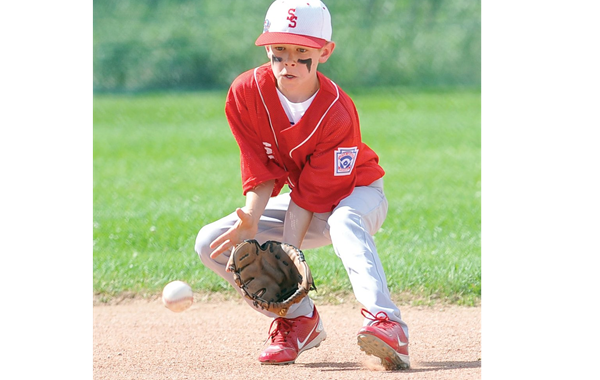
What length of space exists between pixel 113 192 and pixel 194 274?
403 cm

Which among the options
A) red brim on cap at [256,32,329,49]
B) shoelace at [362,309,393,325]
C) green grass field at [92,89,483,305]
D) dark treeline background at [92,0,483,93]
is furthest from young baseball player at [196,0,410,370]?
dark treeline background at [92,0,483,93]

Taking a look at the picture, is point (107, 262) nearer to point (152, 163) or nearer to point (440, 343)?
point (440, 343)

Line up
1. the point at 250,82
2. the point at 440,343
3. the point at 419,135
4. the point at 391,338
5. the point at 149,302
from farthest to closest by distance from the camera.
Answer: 1. the point at 419,135
2. the point at 149,302
3. the point at 440,343
4. the point at 250,82
5. the point at 391,338

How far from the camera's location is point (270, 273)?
377 cm

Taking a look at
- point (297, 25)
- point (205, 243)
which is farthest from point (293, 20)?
point (205, 243)

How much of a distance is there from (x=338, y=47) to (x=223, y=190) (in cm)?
934

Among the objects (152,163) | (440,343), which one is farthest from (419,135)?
(440,343)

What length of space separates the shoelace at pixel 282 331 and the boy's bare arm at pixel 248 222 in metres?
0.44

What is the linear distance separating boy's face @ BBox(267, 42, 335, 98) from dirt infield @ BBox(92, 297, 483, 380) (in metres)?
1.32

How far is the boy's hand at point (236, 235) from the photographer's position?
3.74 metres

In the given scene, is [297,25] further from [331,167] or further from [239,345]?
[239,345]

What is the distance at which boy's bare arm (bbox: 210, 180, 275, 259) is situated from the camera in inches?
147

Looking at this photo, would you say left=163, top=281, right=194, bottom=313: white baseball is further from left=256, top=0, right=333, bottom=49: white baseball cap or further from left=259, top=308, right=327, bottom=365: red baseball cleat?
left=256, top=0, right=333, bottom=49: white baseball cap

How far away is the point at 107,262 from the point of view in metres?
5.83
